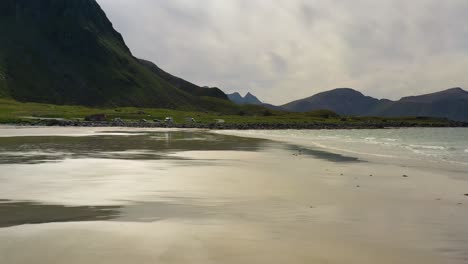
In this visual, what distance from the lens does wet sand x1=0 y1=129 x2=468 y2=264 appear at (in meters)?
8.66

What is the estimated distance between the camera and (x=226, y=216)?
1210 cm

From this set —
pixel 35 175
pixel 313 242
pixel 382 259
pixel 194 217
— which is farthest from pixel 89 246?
pixel 35 175

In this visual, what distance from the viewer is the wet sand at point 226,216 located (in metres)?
8.66

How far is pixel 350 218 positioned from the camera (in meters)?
12.2

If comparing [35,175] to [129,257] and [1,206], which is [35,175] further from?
[129,257]

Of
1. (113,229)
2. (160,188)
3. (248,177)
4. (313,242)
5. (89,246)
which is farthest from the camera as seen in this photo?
(248,177)

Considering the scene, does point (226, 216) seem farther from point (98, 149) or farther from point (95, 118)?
point (95, 118)

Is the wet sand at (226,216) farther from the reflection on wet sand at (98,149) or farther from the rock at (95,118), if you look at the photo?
the rock at (95,118)

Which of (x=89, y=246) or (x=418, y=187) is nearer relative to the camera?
(x=89, y=246)

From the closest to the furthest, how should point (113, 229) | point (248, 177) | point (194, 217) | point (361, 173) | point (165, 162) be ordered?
point (113, 229) → point (194, 217) → point (248, 177) → point (361, 173) → point (165, 162)

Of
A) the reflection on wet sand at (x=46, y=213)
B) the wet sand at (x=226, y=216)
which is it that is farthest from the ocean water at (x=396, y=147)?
the reflection on wet sand at (x=46, y=213)

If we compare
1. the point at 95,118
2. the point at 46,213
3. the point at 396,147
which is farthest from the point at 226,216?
the point at 95,118

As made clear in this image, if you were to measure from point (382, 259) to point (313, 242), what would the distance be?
1668 millimetres

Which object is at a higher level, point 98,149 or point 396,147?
point 98,149
